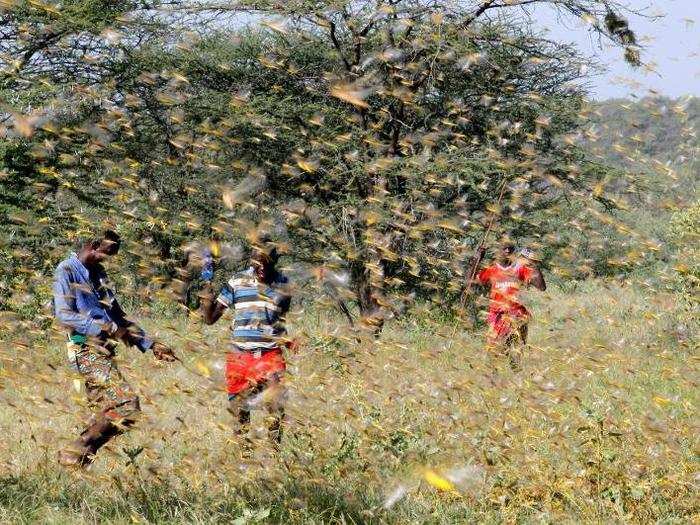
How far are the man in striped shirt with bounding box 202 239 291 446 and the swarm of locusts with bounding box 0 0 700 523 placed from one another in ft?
0.06

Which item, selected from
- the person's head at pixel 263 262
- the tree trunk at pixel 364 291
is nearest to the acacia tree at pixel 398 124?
the tree trunk at pixel 364 291

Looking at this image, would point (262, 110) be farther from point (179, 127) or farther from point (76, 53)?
point (76, 53)

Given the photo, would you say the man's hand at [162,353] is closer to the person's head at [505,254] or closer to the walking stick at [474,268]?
the person's head at [505,254]

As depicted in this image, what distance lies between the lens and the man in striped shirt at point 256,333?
→ 582 cm

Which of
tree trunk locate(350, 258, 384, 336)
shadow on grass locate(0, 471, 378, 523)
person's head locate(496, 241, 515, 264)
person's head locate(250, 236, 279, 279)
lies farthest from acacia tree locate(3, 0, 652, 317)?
shadow on grass locate(0, 471, 378, 523)

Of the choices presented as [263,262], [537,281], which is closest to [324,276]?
[537,281]

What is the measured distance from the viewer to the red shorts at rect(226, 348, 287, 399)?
5.81 meters

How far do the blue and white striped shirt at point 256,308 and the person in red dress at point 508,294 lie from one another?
3406 mm

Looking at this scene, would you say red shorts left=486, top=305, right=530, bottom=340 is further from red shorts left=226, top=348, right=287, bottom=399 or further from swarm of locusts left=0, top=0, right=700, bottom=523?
red shorts left=226, top=348, right=287, bottom=399

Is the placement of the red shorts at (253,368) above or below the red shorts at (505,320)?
above

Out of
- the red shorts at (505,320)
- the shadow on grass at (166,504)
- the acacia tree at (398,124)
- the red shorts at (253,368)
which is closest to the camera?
the shadow on grass at (166,504)

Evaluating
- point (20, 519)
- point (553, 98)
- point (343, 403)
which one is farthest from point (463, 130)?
point (20, 519)

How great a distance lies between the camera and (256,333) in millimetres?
5824

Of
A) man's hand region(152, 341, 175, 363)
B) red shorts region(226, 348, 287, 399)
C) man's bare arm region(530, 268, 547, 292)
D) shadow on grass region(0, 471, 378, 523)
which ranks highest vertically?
shadow on grass region(0, 471, 378, 523)
